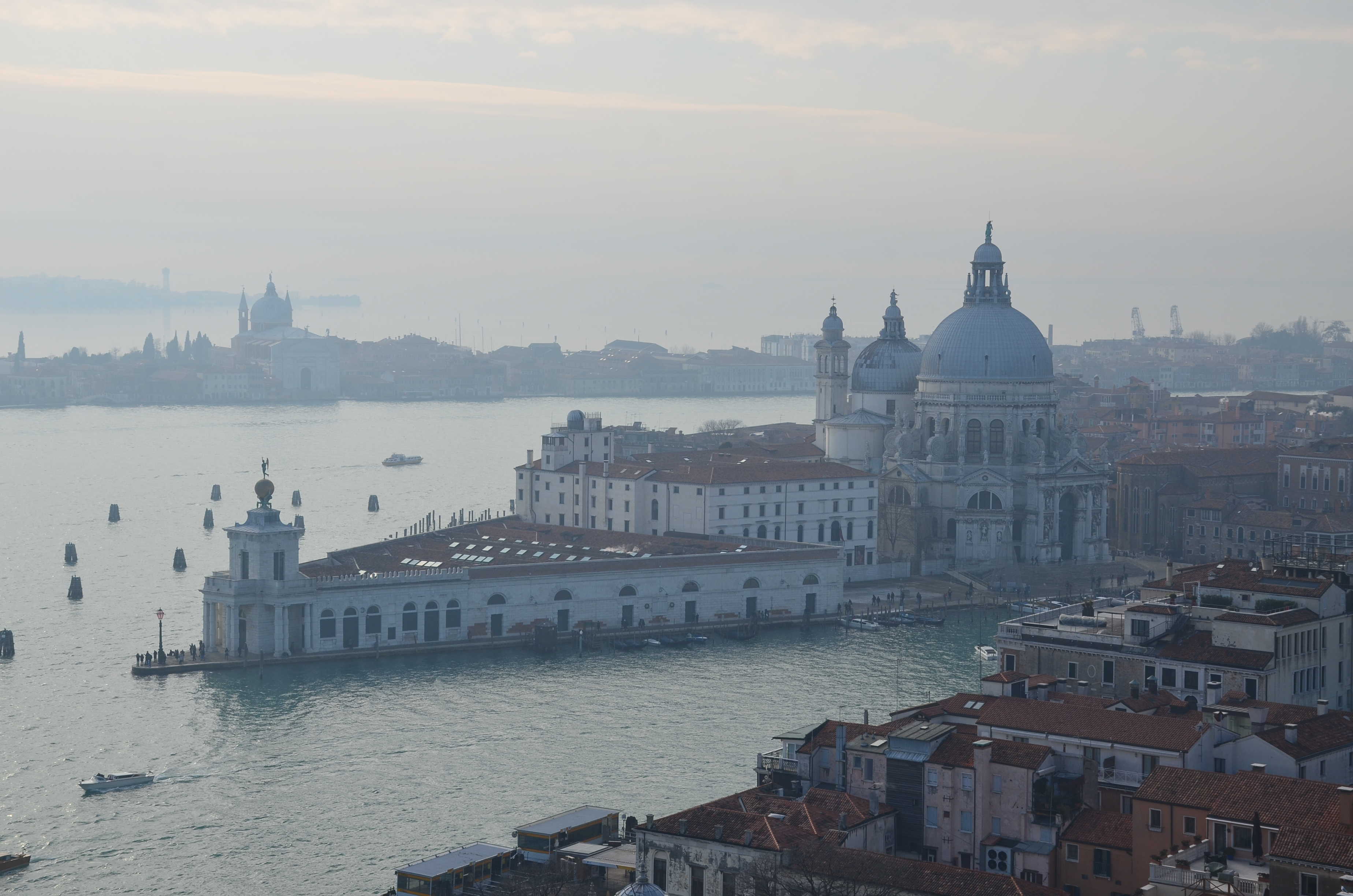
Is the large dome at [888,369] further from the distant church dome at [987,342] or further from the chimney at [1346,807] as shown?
the chimney at [1346,807]

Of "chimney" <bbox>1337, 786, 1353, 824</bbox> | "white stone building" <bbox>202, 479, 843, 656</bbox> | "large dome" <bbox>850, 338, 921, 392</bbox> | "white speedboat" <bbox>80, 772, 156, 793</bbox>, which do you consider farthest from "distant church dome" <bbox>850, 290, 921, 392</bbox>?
"chimney" <bbox>1337, 786, 1353, 824</bbox>

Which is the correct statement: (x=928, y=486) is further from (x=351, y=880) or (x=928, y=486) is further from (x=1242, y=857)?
(x=1242, y=857)

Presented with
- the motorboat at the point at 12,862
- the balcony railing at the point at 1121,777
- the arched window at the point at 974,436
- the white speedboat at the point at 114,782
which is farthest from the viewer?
the arched window at the point at 974,436

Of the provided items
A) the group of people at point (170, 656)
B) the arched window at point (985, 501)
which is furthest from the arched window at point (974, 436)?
the group of people at point (170, 656)

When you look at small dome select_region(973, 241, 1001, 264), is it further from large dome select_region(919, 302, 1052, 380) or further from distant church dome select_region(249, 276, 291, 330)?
distant church dome select_region(249, 276, 291, 330)

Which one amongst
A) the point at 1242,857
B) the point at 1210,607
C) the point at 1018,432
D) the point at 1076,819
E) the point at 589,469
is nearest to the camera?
the point at 1242,857

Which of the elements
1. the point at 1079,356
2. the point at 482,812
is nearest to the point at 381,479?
the point at 482,812
